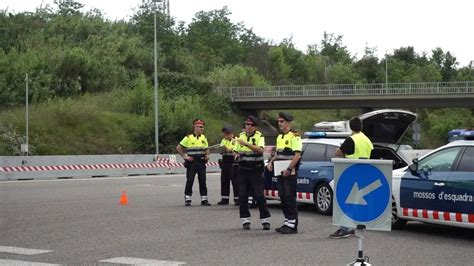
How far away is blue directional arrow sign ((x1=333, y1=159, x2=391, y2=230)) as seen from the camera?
7.25 metres

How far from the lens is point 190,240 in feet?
35.0

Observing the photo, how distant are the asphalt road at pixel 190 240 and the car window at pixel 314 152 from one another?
1164 millimetres

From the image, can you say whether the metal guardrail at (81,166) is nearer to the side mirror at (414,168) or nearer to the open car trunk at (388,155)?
the open car trunk at (388,155)

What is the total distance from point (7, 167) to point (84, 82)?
33047 mm

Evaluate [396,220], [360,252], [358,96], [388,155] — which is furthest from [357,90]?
[360,252]

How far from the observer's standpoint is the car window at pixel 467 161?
10771 millimetres

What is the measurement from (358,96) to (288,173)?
184 feet

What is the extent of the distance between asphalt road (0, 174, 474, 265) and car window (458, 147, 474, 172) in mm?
1146

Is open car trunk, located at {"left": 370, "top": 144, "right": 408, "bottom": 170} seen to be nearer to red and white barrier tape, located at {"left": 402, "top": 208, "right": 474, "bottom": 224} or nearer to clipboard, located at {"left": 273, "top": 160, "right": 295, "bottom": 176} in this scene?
red and white barrier tape, located at {"left": 402, "top": 208, "right": 474, "bottom": 224}

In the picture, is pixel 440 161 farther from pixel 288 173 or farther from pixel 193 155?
pixel 193 155

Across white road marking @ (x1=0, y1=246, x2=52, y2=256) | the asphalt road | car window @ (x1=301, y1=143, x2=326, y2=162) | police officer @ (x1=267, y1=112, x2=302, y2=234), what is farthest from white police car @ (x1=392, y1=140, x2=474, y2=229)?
white road marking @ (x1=0, y1=246, x2=52, y2=256)

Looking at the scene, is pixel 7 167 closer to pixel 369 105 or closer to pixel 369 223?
pixel 369 223

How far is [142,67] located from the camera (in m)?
73.9

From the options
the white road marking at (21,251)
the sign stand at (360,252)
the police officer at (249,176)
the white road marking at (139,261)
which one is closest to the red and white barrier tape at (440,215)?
the police officer at (249,176)
